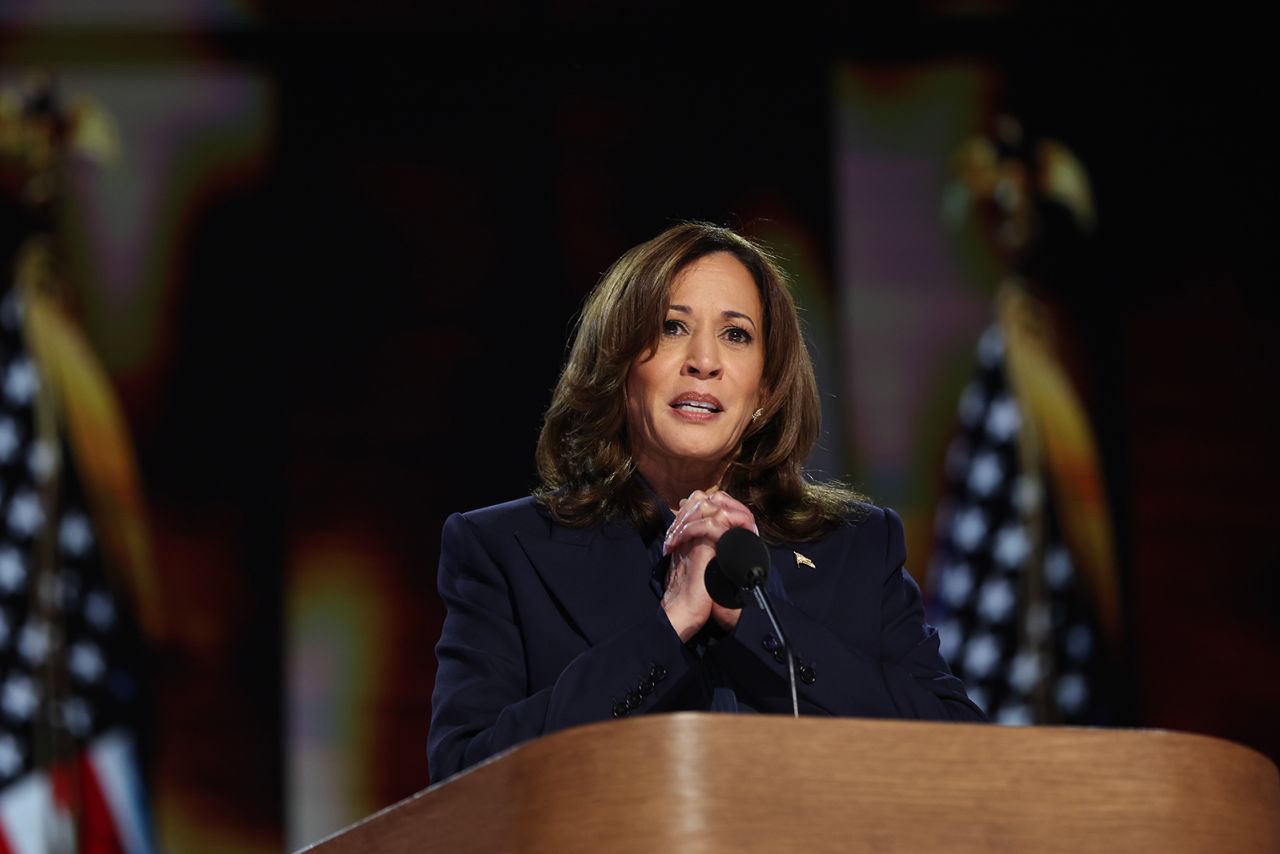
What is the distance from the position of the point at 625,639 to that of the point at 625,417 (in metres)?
0.54

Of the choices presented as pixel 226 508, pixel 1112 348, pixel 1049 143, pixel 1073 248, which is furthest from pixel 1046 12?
pixel 226 508

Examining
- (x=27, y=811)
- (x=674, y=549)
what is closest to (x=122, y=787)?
(x=27, y=811)

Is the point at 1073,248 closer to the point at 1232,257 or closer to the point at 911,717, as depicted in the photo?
the point at 1232,257

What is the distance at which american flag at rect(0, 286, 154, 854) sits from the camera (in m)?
4.14

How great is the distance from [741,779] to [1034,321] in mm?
3492

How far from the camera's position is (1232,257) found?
4.58m

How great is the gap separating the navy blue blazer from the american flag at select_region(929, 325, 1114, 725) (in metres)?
2.29

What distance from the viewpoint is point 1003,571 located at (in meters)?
4.52

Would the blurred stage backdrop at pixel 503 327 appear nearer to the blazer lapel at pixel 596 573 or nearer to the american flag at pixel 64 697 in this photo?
the american flag at pixel 64 697

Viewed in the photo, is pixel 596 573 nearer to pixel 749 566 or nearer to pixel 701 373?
pixel 701 373

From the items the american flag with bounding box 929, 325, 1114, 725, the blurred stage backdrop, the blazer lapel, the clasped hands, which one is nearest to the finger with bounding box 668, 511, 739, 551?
the clasped hands

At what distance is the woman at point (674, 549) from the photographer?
184 centimetres

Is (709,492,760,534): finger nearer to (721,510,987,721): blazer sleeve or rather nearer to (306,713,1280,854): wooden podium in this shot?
(721,510,987,721): blazer sleeve

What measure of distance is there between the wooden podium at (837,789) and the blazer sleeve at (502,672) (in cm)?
39
